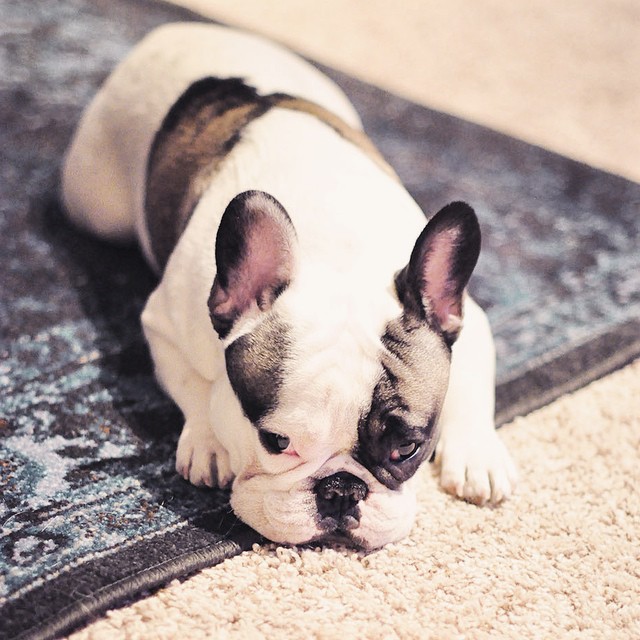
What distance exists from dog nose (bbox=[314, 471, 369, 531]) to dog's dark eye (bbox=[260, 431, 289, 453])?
0.31 feet

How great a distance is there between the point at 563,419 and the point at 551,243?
949mm

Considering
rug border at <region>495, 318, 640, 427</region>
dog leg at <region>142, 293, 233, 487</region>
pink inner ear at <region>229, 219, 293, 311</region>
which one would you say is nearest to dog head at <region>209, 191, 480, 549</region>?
pink inner ear at <region>229, 219, 293, 311</region>

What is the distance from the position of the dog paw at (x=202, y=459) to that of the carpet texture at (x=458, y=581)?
20cm

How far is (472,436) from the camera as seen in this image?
5.95 feet

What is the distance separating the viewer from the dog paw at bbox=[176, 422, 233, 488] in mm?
1715

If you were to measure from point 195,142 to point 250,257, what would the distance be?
2.42 feet

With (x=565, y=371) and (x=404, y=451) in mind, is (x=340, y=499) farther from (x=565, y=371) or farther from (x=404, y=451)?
(x=565, y=371)

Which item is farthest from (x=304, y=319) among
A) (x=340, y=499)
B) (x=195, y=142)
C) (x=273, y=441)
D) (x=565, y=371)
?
(x=565, y=371)

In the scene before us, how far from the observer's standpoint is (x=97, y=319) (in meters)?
2.27

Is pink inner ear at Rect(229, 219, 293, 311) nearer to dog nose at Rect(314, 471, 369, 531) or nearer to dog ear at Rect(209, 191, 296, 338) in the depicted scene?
dog ear at Rect(209, 191, 296, 338)

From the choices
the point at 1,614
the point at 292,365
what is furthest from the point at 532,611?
the point at 1,614

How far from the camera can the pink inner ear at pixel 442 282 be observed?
1.55 metres

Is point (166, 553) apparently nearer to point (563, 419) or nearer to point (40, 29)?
point (563, 419)

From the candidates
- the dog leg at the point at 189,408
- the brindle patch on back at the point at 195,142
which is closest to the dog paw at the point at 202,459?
the dog leg at the point at 189,408
